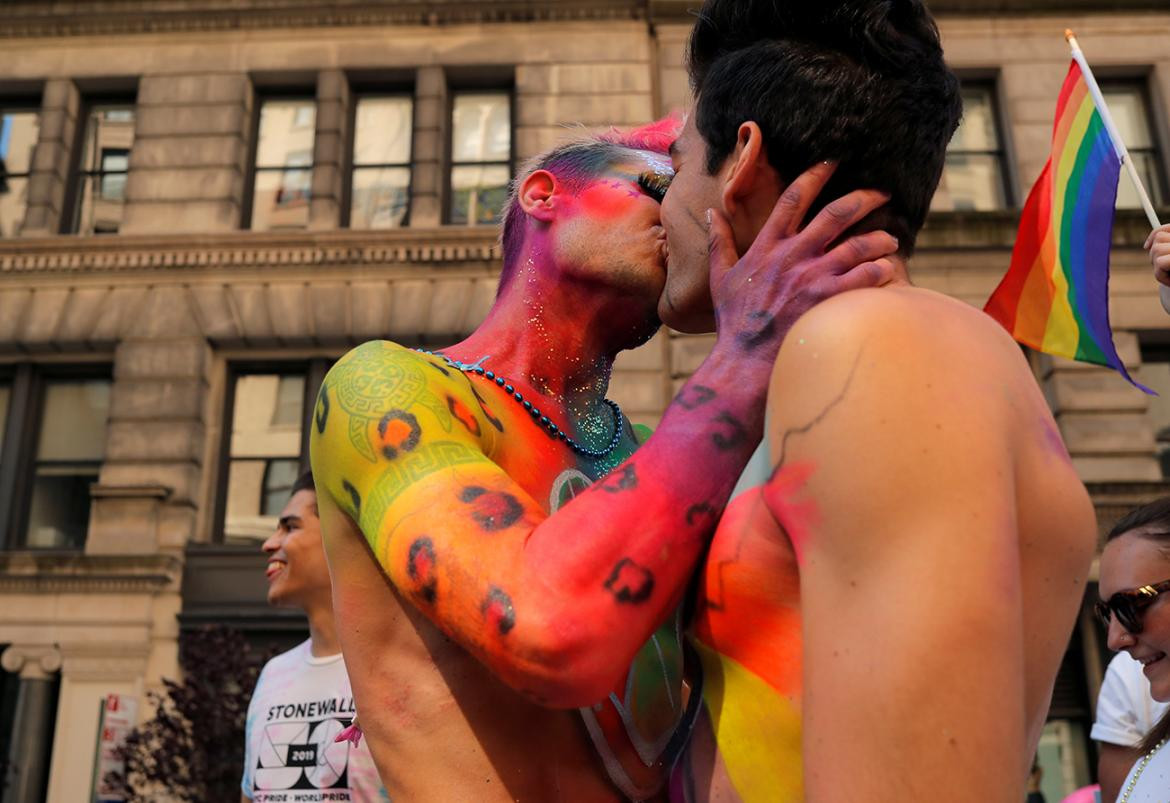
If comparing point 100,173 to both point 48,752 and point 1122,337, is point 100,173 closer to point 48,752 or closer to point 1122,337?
point 48,752

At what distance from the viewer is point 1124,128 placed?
15383 mm

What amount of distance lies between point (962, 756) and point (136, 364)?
14.2 meters

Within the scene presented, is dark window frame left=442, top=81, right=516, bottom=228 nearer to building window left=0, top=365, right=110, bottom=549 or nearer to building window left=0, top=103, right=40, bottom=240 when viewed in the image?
building window left=0, top=365, right=110, bottom=549

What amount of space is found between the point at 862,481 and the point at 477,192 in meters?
14.3

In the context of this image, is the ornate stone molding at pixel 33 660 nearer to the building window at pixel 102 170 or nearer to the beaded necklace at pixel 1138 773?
the building window at pixel 102 170

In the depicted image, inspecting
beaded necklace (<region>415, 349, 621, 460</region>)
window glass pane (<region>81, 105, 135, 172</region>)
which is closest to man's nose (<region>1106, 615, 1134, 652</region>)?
beaded necklace (<region>415, 349, 621, 460</region>)

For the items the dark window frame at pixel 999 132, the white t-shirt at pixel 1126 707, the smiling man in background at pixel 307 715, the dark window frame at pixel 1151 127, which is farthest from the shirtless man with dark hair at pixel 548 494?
the dark window frame at pixel 1151 127

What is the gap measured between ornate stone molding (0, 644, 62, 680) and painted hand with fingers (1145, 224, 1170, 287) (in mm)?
12418

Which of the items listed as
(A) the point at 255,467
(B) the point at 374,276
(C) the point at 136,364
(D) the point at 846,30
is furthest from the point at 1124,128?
(D) the point at 846,30

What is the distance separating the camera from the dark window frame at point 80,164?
50.4 ft

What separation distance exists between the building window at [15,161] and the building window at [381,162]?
456 cm

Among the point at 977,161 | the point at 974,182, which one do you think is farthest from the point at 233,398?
the point at 977,161

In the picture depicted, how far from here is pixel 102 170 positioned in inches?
613

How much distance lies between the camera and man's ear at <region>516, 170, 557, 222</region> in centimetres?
283
